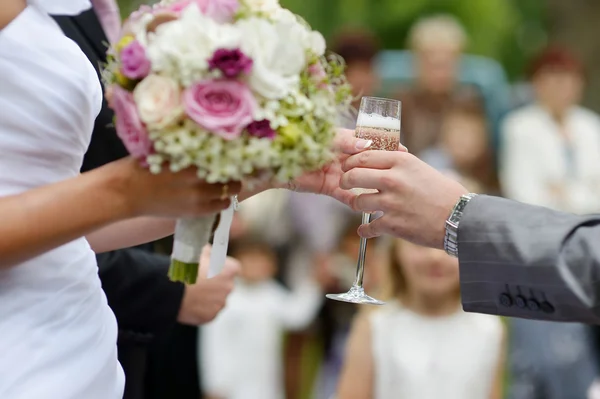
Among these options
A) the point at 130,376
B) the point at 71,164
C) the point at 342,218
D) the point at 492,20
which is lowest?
the point at 130,376

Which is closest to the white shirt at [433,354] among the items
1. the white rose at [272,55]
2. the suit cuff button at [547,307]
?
the suit cuff button at [547,307]

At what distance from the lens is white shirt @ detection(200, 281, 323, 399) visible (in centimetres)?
736

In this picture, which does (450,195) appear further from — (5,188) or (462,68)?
(462,68)

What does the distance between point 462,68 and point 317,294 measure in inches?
103

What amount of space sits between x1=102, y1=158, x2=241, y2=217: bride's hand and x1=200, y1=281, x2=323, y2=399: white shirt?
4.88 meters

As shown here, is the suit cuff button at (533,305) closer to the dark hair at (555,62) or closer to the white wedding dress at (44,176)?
the white wedding dress at (44,176)

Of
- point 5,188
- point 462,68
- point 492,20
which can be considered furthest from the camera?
point 492,20

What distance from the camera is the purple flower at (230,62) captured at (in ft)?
7.70

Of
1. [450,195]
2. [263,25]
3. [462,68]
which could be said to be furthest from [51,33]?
[462,68]

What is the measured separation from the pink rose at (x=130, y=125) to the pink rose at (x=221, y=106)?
105 mm

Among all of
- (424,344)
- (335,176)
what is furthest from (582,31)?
(335,176)

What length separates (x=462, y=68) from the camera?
9.43m

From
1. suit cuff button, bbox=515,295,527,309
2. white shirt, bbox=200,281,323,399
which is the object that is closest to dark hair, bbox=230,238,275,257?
white shirt, bbox=200,281,323,399

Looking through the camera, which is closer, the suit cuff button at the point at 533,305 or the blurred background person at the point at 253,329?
the suit cuff button at the point at 533,305
